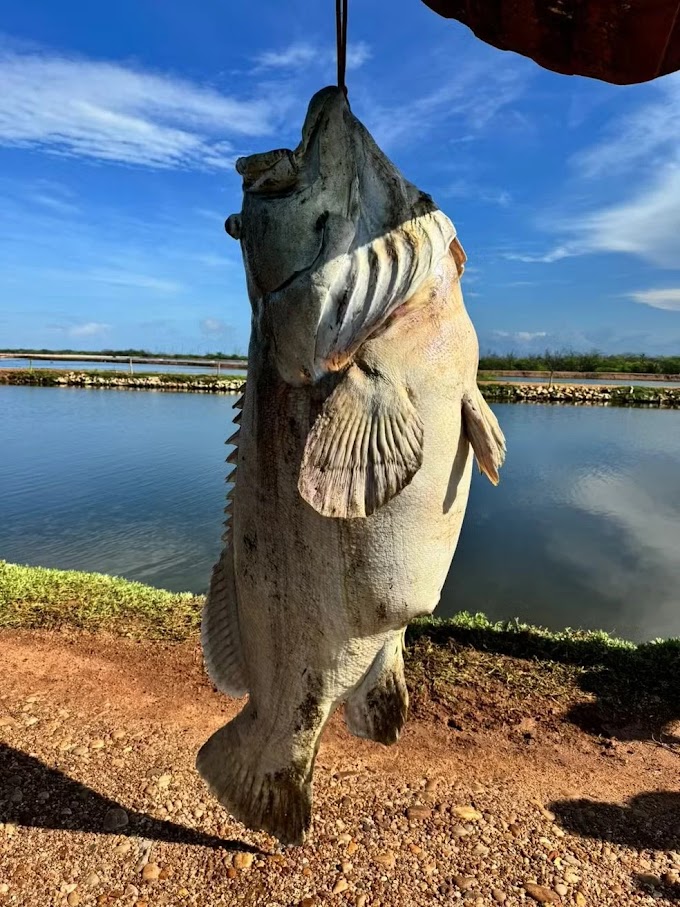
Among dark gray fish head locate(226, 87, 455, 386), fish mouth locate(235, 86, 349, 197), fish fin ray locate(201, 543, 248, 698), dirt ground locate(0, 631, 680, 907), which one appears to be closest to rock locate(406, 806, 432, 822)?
dirt ground locate(0, 631, 680, 907)

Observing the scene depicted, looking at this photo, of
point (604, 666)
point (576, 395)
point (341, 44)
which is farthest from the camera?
point (576, 395)

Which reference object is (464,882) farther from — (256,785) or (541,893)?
(256,785)

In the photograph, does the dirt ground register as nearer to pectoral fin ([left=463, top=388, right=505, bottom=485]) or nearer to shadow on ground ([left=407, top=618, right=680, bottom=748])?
shadow on ground ([left=407, top=618, right=680, bottom=748])

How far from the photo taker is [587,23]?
47.1 inches

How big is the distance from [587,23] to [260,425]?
1.39m

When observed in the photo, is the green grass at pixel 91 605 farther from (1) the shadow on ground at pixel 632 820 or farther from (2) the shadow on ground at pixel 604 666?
(1) the shadow on ground at pixel 632 820

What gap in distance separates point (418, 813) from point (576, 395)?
110 ft

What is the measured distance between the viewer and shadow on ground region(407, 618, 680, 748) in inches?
193

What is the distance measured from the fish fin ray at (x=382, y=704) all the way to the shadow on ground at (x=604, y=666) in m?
3.00

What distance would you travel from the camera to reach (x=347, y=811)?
381 centimetres

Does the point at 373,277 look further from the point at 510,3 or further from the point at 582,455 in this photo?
the point at 582,455

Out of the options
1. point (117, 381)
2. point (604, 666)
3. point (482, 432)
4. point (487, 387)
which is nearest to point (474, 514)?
point (604, 666)

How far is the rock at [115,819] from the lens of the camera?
3.69m

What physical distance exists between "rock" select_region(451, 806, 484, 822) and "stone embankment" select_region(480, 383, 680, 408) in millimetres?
31085
